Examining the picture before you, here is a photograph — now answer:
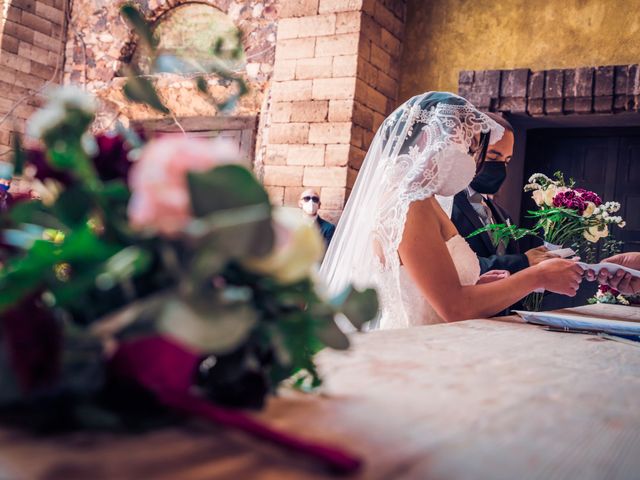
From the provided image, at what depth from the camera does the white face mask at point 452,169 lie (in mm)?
2227

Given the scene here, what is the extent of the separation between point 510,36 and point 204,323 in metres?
6.18

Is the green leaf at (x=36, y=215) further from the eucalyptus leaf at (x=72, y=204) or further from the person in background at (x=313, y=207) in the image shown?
the person in background at (x=313, y=207)

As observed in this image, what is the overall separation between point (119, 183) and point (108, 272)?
85 millimetres

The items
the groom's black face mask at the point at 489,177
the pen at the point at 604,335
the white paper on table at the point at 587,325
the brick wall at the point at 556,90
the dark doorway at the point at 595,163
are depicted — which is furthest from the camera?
the dark doorway at the point at 595,163

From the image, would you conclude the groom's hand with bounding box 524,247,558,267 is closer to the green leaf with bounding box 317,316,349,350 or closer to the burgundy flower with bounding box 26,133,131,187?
the green leaf with bounding box 317,316,349,350

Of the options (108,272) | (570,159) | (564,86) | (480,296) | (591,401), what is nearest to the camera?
(108,272)

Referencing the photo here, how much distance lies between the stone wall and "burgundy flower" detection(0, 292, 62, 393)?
20.3ft

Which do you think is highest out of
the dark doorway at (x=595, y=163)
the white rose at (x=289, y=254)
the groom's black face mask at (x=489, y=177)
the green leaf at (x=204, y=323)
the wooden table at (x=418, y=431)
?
the dark doorway at (x=595, y=163)

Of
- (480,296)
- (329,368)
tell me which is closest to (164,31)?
(480,296)

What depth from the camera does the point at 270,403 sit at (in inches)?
24.6

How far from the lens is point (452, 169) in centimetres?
224

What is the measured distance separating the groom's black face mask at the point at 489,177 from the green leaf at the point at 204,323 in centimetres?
308

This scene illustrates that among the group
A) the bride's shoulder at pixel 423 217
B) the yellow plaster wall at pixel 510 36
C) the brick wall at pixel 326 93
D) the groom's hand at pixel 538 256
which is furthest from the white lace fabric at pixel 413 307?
the yellow plaster wall at pixel 510 36

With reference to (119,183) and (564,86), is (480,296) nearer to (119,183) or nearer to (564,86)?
(119,183)
